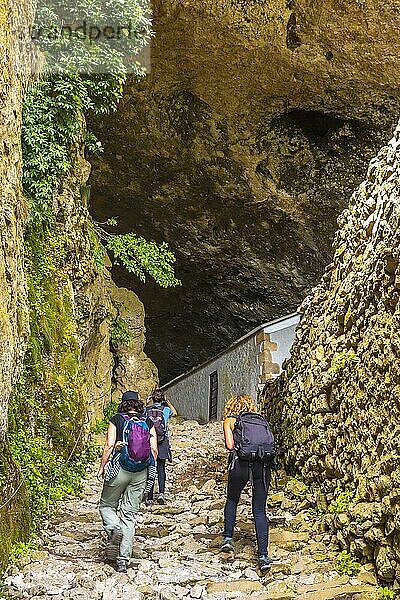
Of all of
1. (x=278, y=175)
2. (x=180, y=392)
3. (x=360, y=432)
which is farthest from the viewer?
(x=180, y=392)

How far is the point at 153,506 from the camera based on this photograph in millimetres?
7648

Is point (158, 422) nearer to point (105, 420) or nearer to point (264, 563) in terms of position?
point (264, 563)

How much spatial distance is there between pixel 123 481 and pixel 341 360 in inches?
102

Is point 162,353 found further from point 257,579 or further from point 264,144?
point 257,579

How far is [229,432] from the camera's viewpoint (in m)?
5.95

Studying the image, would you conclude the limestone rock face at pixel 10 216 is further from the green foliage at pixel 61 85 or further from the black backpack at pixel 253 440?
the green foliage at pixel 61 85

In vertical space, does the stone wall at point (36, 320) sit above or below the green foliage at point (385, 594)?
above

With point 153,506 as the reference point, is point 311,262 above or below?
above

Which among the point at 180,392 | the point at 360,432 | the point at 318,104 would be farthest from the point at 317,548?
the point at 180,392

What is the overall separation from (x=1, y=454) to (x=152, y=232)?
12581 millimetres

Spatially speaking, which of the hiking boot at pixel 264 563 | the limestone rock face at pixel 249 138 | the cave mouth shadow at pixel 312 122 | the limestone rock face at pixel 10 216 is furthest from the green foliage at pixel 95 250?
the hiking boot at pixel 264 563

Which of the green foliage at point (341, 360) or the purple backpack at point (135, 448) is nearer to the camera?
the purple backpack at point (135, 448)

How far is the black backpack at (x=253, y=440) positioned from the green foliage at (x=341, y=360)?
1.17 m

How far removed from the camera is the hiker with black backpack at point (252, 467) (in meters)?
5.53
